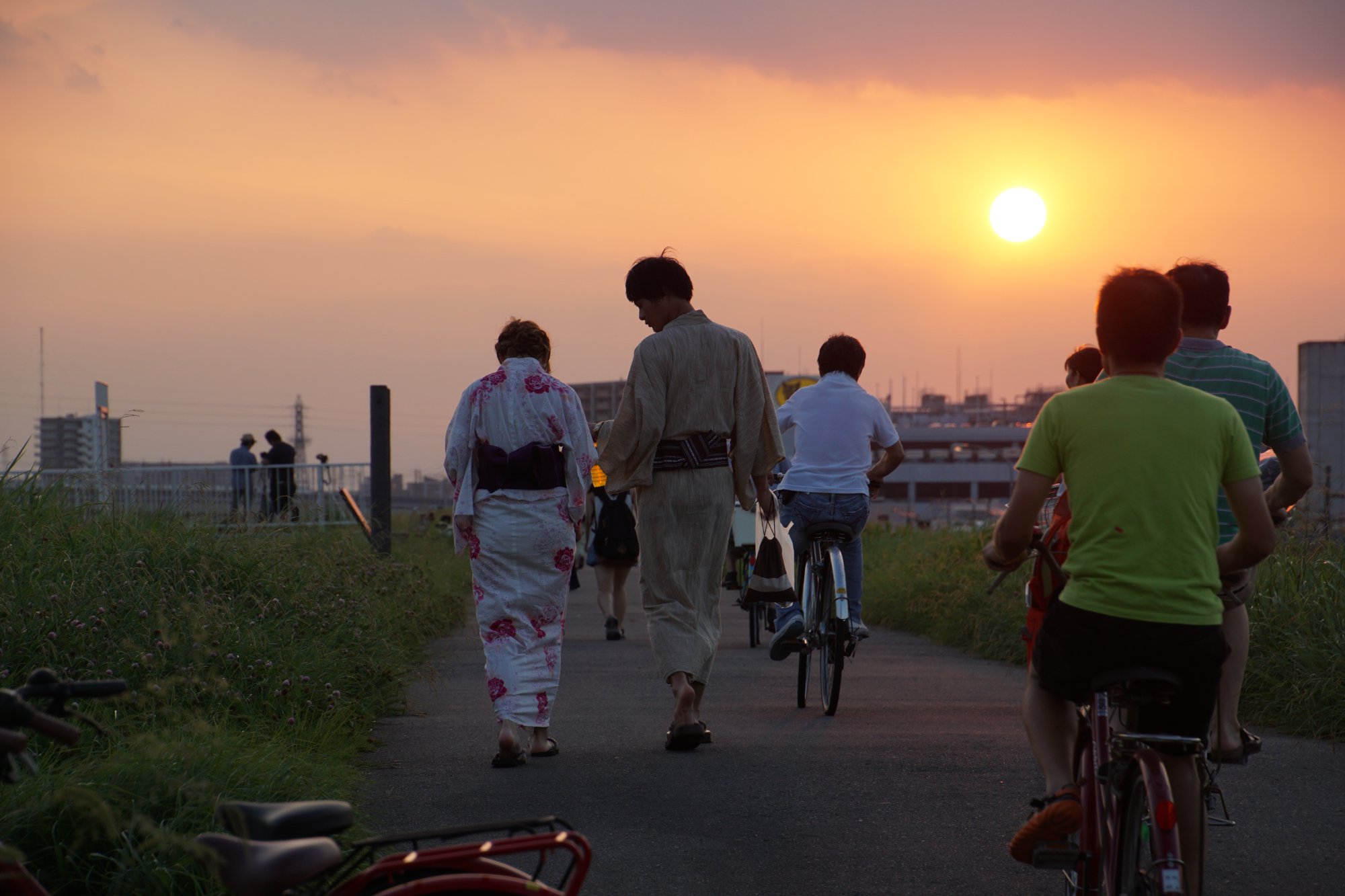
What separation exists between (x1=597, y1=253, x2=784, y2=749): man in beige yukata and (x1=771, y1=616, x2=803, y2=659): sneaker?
1.01 m

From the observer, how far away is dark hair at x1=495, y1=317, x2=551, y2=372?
7.10 meters

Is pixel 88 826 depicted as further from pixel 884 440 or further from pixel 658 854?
pixel 884 440

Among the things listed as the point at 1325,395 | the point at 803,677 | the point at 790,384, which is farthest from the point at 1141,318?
the point at 790,384

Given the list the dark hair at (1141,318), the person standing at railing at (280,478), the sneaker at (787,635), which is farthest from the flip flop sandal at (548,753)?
the person standing at railing at (280,478)

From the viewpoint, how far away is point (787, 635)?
8.01 meters

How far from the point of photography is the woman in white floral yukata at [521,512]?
6848 mm

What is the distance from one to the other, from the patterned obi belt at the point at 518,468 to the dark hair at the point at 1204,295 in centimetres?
317

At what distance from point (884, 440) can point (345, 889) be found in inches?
248

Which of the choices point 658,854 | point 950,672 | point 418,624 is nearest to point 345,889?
point 658,854

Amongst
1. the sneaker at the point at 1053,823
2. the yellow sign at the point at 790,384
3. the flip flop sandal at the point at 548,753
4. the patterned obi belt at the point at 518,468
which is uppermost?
the yellow sign at the point at 790,384

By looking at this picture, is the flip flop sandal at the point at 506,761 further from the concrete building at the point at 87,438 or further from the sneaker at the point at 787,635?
the concrete building at the point at 87,438

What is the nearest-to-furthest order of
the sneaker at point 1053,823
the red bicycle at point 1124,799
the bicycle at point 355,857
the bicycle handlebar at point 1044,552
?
the bicycle at point 355,857, the red bicycle at point 1124,799, the sneaker at point 1053,823, the bicycle handlebar at point 1044,552

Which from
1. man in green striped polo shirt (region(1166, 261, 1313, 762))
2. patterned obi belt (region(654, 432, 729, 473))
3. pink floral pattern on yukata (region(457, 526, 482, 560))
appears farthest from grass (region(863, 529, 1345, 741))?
pink floral pattern on yukata (region(457, 526, 482, 560))

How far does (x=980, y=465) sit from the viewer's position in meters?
160
